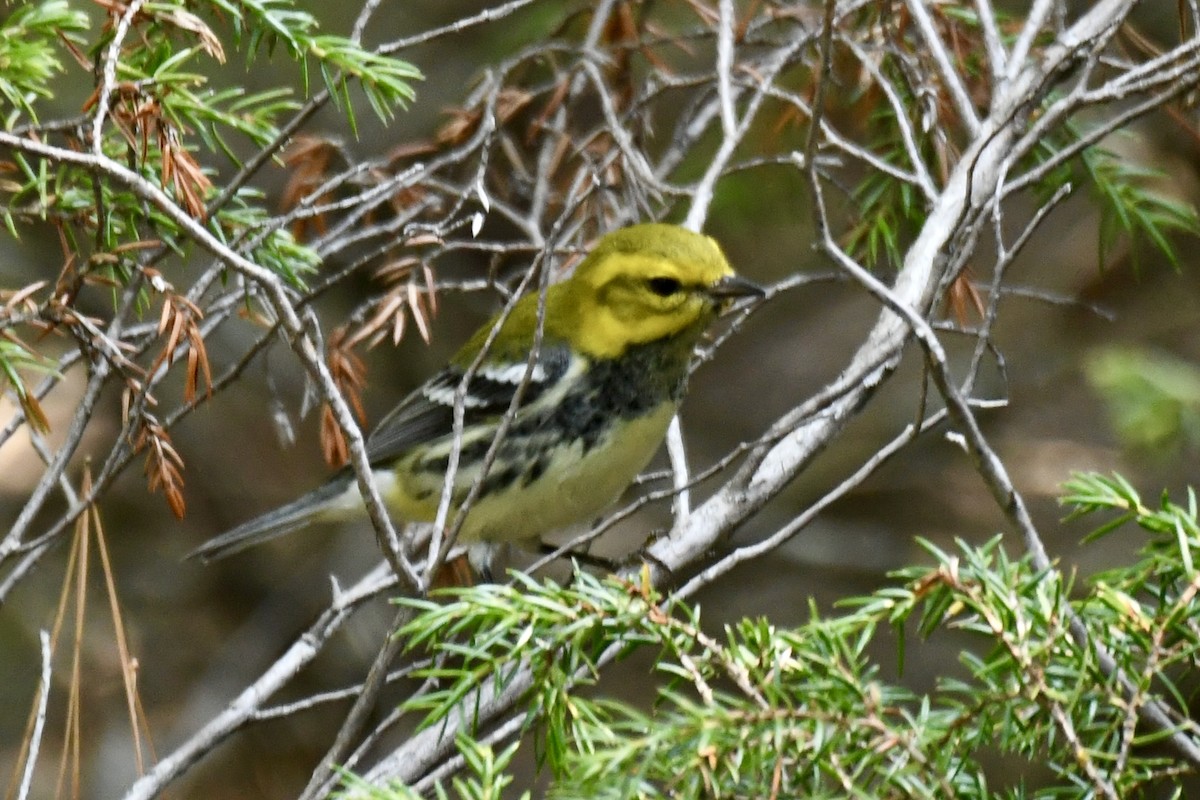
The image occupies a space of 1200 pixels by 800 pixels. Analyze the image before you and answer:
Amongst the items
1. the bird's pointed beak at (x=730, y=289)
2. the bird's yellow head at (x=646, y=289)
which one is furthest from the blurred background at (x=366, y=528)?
the bird's pointed beak at (x=730, y=289)

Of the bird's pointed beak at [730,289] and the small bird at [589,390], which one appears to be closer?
the bird's pointed beak at [730,289]

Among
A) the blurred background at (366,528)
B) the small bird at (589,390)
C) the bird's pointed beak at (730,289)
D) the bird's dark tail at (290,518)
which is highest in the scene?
the bird's pointed beak at (730,289)

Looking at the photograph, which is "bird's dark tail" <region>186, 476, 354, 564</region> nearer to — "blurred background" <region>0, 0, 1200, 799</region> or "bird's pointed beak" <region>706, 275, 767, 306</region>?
"bird's pointed beak" <region>706, 275, 767, 306</region>

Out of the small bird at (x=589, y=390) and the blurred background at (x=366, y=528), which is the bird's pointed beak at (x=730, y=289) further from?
the blurred background at (x=366, y=528)

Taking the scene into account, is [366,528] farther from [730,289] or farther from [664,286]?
[730,289]

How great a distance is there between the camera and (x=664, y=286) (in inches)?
92.1

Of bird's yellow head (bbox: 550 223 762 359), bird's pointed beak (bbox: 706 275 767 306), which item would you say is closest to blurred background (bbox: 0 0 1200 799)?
bird's yellow head (bbox: 550 223 762 359)

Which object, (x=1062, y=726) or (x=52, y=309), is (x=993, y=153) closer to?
(x=1062, y=726)

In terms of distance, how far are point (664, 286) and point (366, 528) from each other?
2.05 m

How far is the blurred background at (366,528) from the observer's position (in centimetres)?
410

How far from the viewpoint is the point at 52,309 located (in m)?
1.56

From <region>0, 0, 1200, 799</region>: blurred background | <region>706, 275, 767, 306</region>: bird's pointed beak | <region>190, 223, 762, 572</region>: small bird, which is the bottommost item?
<region>0, 0, 1200, 799</region>: blurred background

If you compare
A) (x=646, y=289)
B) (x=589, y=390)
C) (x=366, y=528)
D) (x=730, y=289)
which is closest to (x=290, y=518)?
(x=589, y=390)

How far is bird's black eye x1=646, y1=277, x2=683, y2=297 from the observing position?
7.63ft
